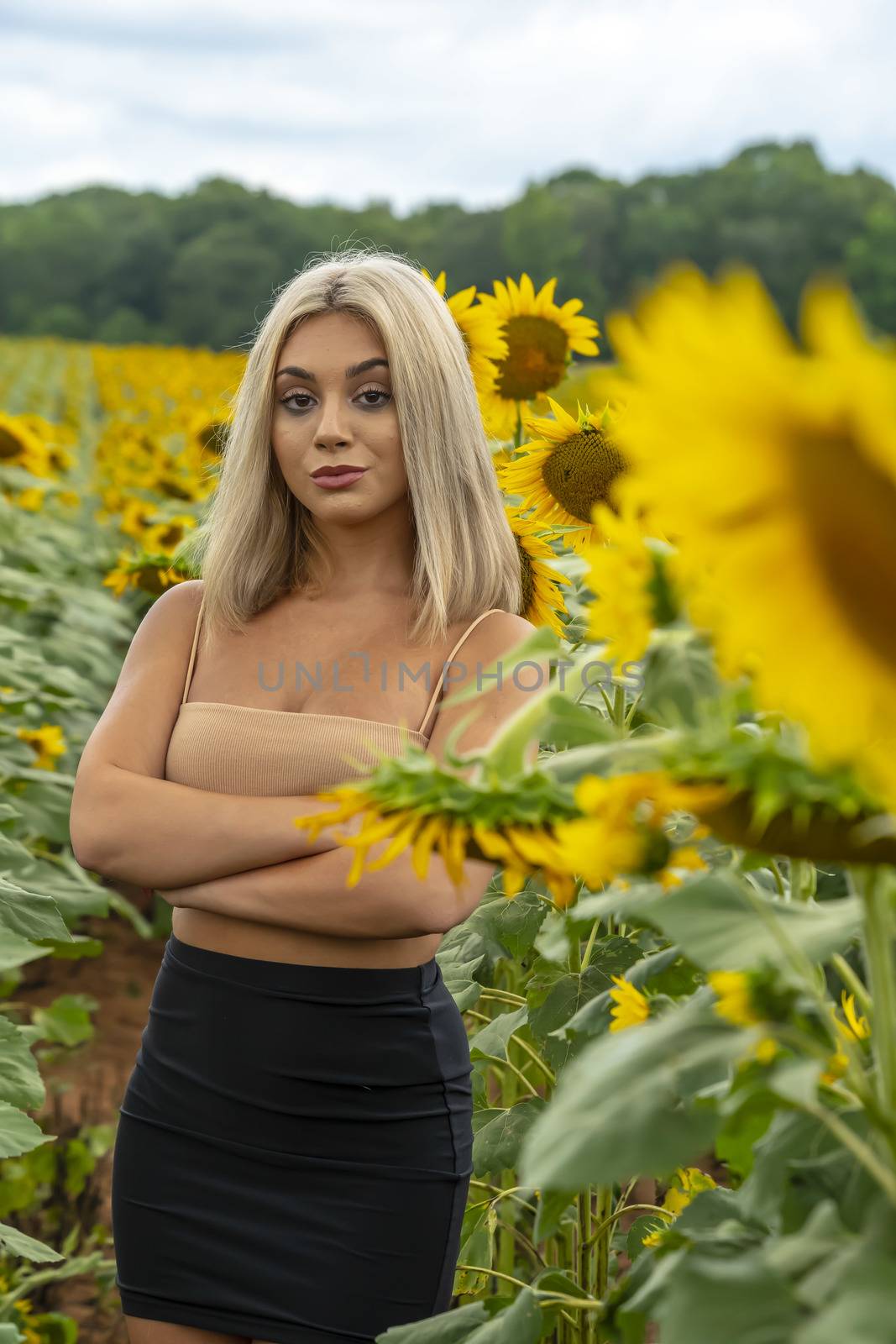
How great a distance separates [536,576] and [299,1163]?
868 millimetres

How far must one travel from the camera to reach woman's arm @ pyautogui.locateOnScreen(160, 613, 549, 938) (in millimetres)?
1597

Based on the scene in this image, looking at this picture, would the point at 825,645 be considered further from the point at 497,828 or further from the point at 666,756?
the point at 497,828

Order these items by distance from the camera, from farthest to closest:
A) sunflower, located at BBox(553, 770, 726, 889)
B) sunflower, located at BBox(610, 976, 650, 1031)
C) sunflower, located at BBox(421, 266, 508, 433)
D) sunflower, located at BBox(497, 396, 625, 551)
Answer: sunflower, located at BBox(421, 266, 508, 433)
sunflower, located at BBox(497, 396, 625, 551)
sunflower, located at BBox(610, 976, 650, 1031)
sunflower, located at BBox(553, 770, 726, 889)

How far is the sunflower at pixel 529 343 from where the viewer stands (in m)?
2.64

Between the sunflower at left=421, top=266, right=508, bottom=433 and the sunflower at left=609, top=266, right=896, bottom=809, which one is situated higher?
the sunflower at left=421, top=266, right=508, bottom=433

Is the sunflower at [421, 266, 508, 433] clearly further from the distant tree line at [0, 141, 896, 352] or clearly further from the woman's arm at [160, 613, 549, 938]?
the distant tree line at [0, 141, 896, 352]

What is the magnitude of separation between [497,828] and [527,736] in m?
0.05

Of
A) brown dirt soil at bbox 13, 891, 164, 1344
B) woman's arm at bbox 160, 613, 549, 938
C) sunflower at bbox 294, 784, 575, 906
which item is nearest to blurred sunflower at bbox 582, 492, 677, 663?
sunflower at bbox 294, 784, 575, 906

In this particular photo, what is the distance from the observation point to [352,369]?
1.82 meters

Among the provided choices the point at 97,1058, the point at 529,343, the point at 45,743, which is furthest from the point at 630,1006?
the point at 97,1058

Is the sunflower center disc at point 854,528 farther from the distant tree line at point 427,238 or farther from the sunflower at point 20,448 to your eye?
the distant tree line at point 427,238

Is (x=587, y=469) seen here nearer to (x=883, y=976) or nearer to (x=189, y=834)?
(x=189, y=834)

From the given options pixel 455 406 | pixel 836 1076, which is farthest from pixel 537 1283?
pixel 455 406

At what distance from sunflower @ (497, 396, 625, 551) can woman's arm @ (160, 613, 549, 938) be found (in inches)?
17.1
